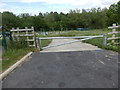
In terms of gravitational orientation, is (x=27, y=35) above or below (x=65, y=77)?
above

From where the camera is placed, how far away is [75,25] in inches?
2110

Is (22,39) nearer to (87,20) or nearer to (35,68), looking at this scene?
(35,68)

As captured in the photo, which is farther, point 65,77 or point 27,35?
point 27,35

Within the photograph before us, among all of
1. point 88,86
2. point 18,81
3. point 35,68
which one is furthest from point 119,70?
point 18,81

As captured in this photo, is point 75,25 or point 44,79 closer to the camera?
point 44,79

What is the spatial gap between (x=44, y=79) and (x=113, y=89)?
1764mm

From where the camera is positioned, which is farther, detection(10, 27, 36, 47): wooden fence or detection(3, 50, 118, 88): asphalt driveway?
detection(10, 27, 36, 47): wooden fence

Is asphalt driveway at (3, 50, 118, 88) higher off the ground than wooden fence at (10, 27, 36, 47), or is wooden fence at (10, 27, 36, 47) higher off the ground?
wooden fence at (10, 27, 36, 47)

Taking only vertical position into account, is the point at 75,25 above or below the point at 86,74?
above

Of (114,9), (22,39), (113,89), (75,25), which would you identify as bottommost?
(113,89)

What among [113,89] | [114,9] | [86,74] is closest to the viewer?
[113,89]

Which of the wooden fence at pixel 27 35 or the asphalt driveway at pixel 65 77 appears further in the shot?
the wooden fence at pixel 27 35

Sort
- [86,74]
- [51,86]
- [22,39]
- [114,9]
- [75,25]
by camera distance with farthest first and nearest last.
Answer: [75,25] → [114,9] → [22,39] → [86,74] → [51,86]

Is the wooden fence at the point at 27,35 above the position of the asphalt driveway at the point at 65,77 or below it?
above
